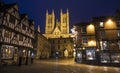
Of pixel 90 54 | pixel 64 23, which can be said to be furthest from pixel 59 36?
pixel 90 54

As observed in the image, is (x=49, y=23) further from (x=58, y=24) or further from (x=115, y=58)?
(x=115, y=58)

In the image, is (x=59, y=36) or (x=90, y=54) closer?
(x=90, y=54)

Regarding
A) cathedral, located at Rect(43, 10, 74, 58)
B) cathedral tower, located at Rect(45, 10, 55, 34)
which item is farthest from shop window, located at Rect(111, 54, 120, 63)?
cathedral tower, located at Rect(45, 10, 55, 34)

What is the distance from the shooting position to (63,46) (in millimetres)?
75000

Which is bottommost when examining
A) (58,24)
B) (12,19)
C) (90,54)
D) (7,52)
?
(90,54)

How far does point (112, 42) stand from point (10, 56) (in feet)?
78.6

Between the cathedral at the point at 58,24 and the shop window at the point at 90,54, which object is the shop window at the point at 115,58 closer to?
the shop window at the point at 90,54

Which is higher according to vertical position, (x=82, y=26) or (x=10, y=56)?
(x=82, y=26)

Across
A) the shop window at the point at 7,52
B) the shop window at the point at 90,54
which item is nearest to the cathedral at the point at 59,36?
the shop window at the point at 90,54

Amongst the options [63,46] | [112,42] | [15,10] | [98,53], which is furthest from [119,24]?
[63,46]

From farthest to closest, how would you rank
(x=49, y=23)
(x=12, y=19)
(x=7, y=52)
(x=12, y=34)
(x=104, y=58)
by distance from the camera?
(x=49, y=23), (x=104, y=58), (x=12, y=34), (x=12, y=19), (x=7, y=52)

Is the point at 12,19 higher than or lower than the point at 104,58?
higher

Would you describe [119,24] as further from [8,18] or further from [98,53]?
[8,18]

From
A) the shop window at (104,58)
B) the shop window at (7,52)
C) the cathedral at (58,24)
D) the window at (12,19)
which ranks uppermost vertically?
the cathedral at (58,24)
